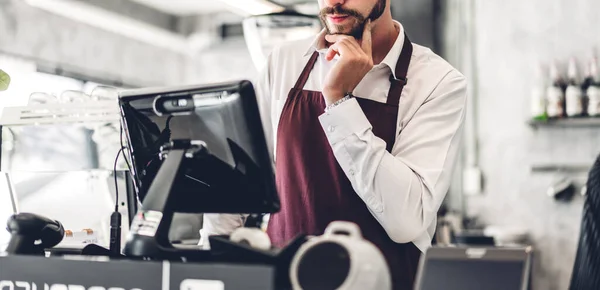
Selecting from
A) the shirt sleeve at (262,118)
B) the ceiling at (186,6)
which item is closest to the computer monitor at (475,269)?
the shirt sleeve at (262,118)

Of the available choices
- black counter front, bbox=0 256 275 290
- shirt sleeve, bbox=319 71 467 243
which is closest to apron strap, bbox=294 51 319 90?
shirt sleeve, bbox=319 71 467 243

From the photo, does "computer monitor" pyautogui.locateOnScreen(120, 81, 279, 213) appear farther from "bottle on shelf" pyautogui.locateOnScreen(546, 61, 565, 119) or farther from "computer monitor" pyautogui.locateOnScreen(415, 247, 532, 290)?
"bottle on shelf" pyautogui.locateOnScreen(546, 61, 565, 119)

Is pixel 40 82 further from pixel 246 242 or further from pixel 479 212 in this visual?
pixel 246 242

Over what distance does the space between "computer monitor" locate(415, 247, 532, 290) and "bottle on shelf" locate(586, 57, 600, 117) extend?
3.45 metres

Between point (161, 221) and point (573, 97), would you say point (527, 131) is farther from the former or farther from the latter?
point (161, 221)

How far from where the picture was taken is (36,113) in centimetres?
193

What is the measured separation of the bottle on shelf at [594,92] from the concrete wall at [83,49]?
4.15 meters

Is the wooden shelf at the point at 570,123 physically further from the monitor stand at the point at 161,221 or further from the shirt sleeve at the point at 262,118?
the monitor stand at the point at 161,221

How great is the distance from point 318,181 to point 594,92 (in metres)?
2.96

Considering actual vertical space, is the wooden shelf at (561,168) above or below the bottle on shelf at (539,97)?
below

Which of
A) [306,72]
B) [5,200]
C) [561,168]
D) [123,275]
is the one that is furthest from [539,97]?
[123,275]

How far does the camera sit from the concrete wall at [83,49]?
553 cm

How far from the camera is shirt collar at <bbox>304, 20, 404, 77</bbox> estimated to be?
1761 mm

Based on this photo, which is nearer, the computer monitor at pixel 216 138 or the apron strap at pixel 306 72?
the computer monitor at pixel 216 138
